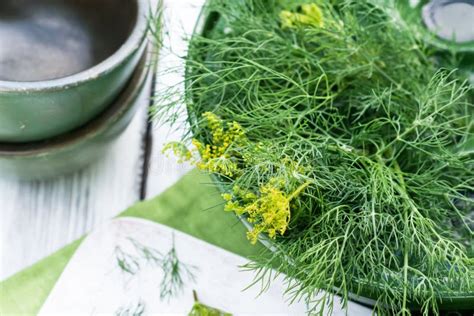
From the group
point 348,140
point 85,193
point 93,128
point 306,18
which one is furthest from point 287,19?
point 85,193

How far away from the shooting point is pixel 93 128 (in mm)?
934

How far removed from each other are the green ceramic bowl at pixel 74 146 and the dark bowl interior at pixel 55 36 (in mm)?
106

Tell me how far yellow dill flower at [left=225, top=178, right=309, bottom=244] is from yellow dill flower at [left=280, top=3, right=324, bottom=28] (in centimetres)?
23

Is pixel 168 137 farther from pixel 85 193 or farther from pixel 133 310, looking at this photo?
pixel 133 310

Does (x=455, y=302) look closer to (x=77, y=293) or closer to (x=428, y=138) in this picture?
(x=428, y=138)

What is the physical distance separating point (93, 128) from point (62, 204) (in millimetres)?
184

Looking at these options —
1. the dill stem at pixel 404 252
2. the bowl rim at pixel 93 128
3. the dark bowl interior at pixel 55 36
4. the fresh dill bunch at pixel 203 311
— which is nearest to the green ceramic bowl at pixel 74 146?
the bowl rim at pixel 93 128

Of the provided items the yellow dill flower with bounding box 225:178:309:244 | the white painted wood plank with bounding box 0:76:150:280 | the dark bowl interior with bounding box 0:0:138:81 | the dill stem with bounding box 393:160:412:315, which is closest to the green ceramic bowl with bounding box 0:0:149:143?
the dark bowl interior with bounding box 0:0:138:81

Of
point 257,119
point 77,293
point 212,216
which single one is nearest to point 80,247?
point 77,293

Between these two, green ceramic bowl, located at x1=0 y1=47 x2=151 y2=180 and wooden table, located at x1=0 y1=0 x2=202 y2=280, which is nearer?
green ceramic bowl, located at x1=0 y1=47 x2=151 y2=180

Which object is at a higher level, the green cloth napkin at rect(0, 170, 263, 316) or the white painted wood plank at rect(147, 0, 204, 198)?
the white painted wood plank at rect(147, 0, 204, 198)

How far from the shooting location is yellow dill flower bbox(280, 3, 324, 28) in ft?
2.97

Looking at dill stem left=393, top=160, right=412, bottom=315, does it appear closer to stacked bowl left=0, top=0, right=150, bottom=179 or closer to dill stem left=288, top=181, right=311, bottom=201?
dill stem left=288, top=181, right=311, bottom=201

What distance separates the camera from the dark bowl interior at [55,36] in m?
1.04
